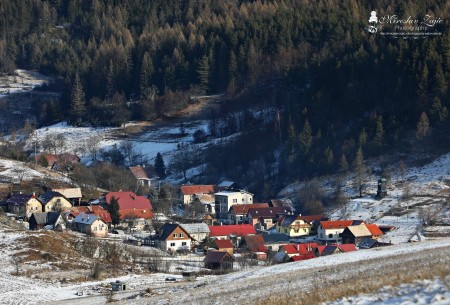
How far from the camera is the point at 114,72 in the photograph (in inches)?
4515

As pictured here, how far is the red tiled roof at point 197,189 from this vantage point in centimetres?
7175

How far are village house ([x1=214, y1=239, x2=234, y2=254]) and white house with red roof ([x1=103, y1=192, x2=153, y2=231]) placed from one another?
31.6 ft

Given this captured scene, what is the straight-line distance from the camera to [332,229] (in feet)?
190

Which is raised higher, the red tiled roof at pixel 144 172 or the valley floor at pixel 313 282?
the valley floor at pixel 313 282

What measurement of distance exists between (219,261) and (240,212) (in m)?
21.4

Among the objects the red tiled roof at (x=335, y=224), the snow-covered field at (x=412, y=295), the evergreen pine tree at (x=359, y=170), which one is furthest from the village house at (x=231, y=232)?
the snow-covered field at (x=412, y=295)

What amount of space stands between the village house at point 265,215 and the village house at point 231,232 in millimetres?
4195

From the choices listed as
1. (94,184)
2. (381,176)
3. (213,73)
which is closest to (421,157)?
(381,176)

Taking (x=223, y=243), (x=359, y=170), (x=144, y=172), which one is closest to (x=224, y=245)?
(x=223, y=243)

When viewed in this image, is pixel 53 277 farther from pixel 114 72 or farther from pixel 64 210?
pixel 114 72

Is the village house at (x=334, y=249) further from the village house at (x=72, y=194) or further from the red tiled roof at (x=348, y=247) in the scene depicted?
the village house at (x=72, y=194)

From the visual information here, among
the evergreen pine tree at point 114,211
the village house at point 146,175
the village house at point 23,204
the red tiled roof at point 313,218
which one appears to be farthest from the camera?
the village house at point 146,175

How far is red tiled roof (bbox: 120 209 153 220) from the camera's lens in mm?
62703

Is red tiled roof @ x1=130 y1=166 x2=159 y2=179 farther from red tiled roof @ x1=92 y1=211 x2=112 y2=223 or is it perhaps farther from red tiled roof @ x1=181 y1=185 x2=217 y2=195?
red tiled roof @ x1=92 y1=211 x2=112 y2=223
